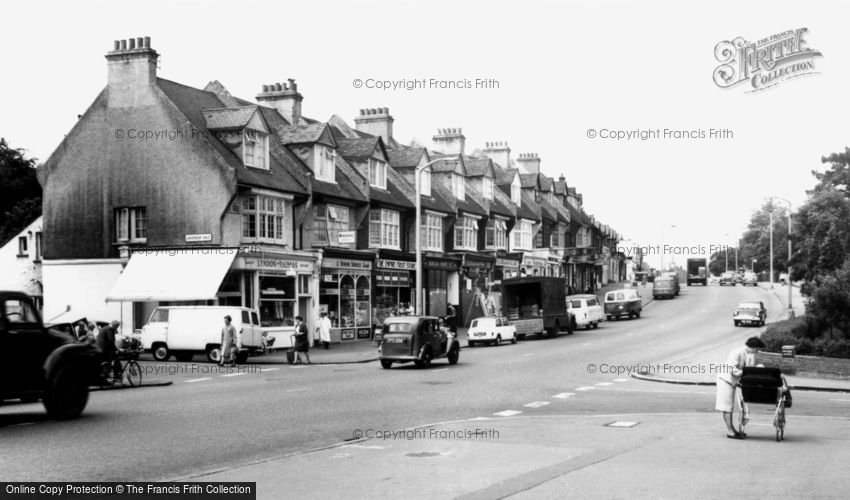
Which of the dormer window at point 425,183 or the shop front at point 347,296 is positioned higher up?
the dormer window at point 425,183

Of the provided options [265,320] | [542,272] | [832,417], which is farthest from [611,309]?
[832,417]

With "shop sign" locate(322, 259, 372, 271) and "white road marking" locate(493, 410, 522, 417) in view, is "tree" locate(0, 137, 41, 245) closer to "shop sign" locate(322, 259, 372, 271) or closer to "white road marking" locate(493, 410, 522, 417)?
"shop sign" locate(322, 259, 372, 271)

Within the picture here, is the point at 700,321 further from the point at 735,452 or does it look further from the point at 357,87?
the point at 735,452

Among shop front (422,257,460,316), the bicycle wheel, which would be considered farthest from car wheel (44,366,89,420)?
shop front (422,257,460,316)

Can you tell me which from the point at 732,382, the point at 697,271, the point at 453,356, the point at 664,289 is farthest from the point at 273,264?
the point at 697,271

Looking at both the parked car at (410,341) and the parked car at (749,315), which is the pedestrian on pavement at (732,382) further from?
the parked car at (749,315)

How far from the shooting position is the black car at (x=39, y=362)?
15.1 metres

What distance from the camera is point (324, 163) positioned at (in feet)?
146

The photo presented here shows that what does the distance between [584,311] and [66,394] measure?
41.0 metres

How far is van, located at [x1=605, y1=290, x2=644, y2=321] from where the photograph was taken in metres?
60.7

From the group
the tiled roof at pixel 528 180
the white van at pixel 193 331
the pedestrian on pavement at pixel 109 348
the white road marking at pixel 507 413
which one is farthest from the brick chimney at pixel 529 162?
the white road marking at pixel 507 413

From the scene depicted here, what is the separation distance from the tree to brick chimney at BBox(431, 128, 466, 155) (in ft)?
92.1

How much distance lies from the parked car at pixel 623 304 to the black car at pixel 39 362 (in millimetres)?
48198

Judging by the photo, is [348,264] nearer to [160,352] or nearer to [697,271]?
[160,352]
